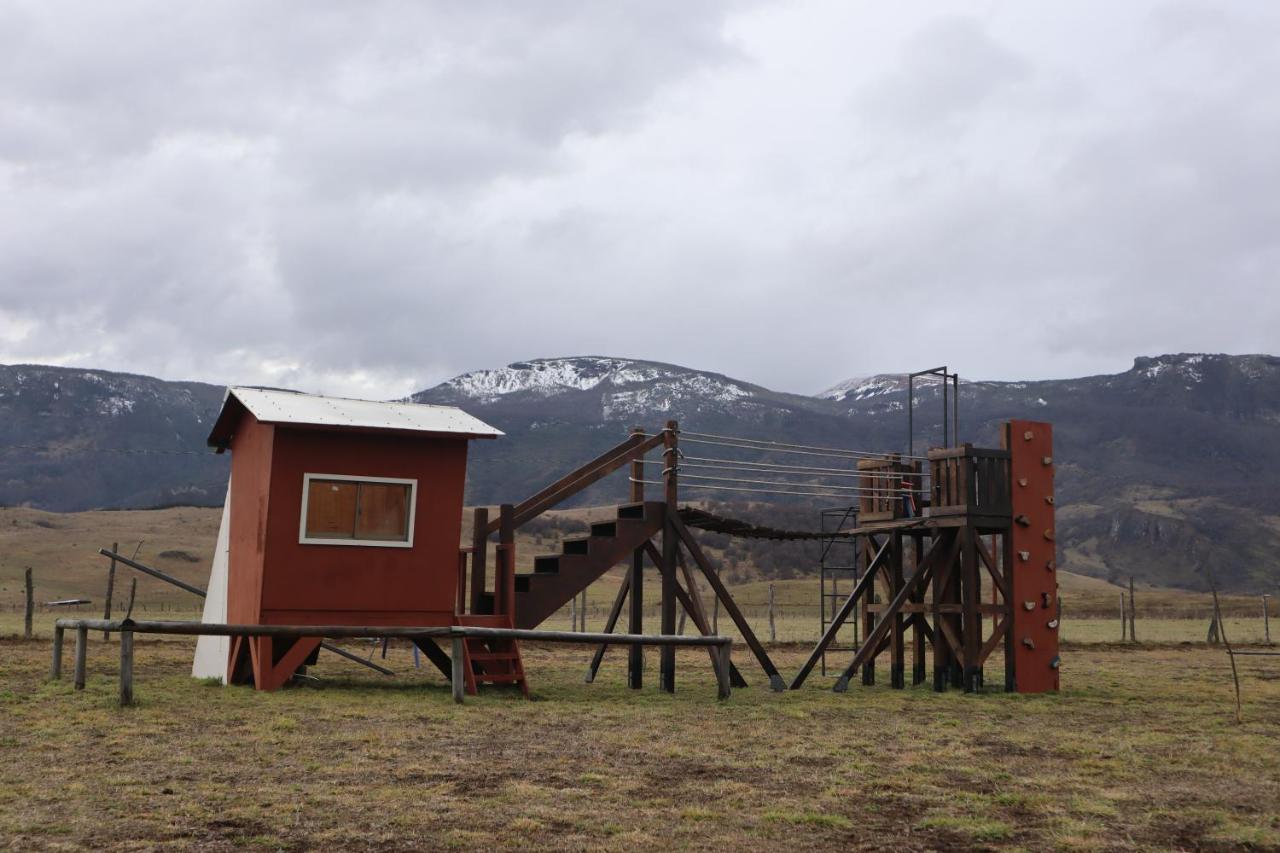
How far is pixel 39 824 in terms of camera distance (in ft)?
26.0

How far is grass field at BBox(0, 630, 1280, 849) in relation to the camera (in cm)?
827

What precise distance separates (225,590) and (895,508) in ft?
36.8

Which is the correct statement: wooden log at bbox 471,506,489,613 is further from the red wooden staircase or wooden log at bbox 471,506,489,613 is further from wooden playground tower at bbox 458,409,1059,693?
the red wooden staircase

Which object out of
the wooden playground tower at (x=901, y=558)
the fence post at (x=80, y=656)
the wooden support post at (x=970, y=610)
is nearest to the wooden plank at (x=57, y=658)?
the fence post at (x=80, y=656)

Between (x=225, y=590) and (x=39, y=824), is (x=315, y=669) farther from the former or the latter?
(x=39, y=824)

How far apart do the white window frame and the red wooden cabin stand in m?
0.01

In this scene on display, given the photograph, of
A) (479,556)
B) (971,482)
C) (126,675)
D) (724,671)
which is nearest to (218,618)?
(479,556)

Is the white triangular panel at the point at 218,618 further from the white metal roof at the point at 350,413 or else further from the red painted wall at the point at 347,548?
the white metal roof at the point at 350,413

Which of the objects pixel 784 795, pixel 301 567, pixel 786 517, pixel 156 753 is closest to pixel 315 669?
pixel 301 567

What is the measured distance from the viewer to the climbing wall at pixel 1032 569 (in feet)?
66.0

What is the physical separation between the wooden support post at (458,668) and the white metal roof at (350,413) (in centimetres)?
294

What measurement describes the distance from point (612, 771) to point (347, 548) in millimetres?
7650

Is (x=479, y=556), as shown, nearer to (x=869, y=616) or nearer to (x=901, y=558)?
(x=901, y=558)

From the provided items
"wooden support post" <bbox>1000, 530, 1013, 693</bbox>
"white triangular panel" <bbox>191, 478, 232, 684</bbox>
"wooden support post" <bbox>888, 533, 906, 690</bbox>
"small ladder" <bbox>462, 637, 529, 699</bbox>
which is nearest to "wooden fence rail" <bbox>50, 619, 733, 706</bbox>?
"small ladder" <bbox>462, 637, 529, 699</bbox>
